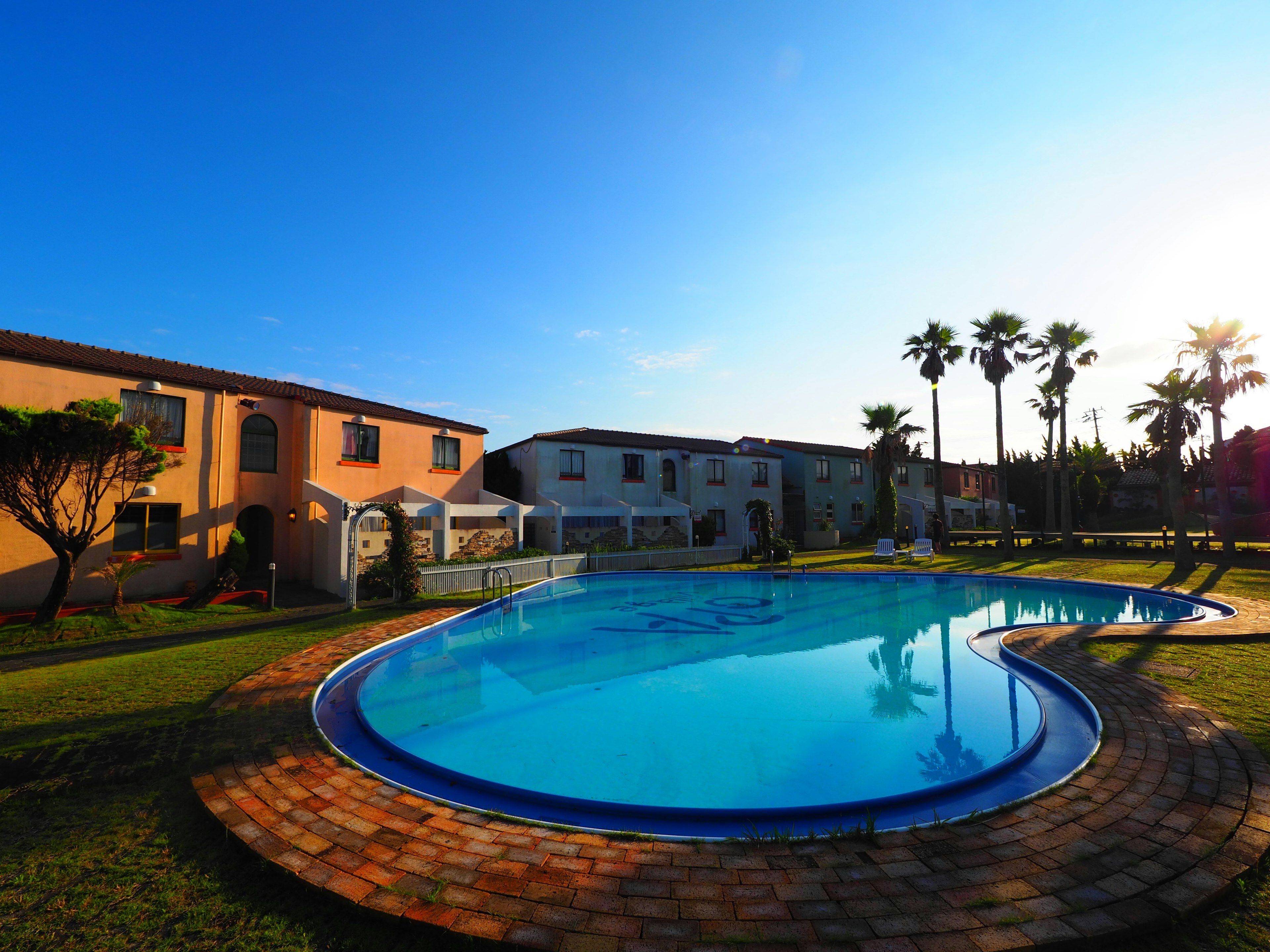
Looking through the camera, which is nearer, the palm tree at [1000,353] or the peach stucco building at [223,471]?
the peach stucco building at [223,471]

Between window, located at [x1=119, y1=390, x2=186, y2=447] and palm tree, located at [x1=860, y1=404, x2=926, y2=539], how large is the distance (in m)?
32.7

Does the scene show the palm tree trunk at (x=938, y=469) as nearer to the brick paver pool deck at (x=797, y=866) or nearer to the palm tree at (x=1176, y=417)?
the palm tree at (x=1176, y=417)

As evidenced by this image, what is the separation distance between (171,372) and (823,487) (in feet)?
116

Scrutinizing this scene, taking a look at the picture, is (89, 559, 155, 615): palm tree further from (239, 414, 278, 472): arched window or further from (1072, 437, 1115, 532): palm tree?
(1072, 437, 1115, 532): palm tree

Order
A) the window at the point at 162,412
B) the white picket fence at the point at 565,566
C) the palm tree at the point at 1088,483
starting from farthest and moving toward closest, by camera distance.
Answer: the palm tree at the point at 1088,483 < the white picket fence at the point at 565,566 < the window at the point at 162,412

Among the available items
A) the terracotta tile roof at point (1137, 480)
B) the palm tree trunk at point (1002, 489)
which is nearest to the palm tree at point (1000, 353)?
the palm tree trunk at point (1002, 489)

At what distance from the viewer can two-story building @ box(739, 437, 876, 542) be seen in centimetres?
3838

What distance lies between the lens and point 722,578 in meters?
22.2

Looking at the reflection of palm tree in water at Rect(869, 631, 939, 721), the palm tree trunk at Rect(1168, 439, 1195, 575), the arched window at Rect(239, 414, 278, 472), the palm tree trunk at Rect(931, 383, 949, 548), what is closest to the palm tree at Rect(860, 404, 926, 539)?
the palm tree trunk at Rect(931, 383, 949, 548)

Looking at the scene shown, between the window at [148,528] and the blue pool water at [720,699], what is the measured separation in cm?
929

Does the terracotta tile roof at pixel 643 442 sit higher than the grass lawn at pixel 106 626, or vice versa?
the terracotta tile roof at pixel 643 442

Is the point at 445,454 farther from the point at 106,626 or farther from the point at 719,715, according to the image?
the point at 719,715

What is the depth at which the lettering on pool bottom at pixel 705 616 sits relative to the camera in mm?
13758

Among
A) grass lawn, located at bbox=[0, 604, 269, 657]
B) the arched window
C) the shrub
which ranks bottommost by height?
grass lawn, located at bbox=[0, 604, 269, 657]
